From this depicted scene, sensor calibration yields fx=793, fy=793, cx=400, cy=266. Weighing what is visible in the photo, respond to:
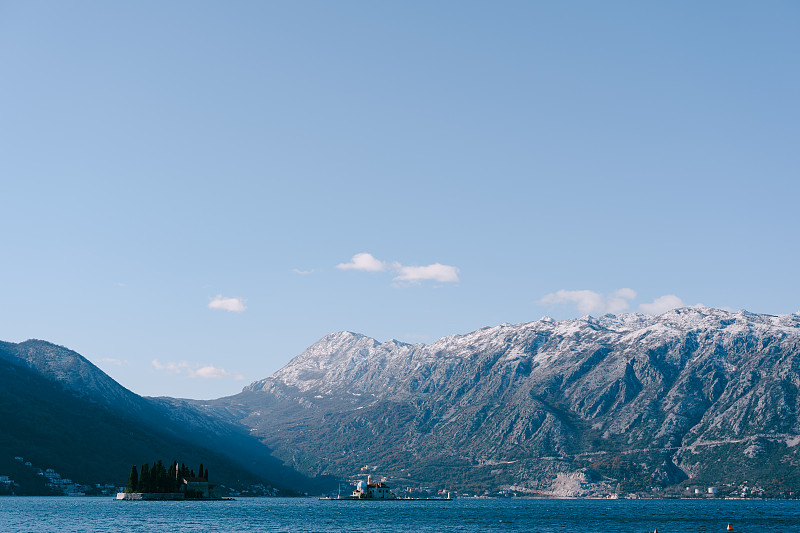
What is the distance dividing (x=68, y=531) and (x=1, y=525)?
24828mm

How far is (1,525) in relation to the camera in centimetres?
19925

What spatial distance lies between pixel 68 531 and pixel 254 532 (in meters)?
43.4

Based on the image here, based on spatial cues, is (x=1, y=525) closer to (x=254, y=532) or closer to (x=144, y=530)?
(x=144, y=530)

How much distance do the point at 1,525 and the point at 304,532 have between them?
250ft

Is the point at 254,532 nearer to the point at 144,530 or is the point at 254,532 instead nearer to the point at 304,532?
the point at 304,532

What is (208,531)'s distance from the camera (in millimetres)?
195000

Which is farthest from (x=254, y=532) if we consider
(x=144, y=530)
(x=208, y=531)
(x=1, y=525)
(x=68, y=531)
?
(x=1, y=525)

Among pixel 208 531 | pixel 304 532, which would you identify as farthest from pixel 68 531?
pixel 304 532

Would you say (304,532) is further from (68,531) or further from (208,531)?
(68,531)

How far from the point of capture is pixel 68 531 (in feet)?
615

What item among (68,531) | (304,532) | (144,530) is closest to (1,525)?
(68,531)

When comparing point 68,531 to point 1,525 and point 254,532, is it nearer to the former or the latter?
point 1,525

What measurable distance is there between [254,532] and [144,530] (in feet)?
85.9

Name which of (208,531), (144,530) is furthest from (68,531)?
(208,531)
